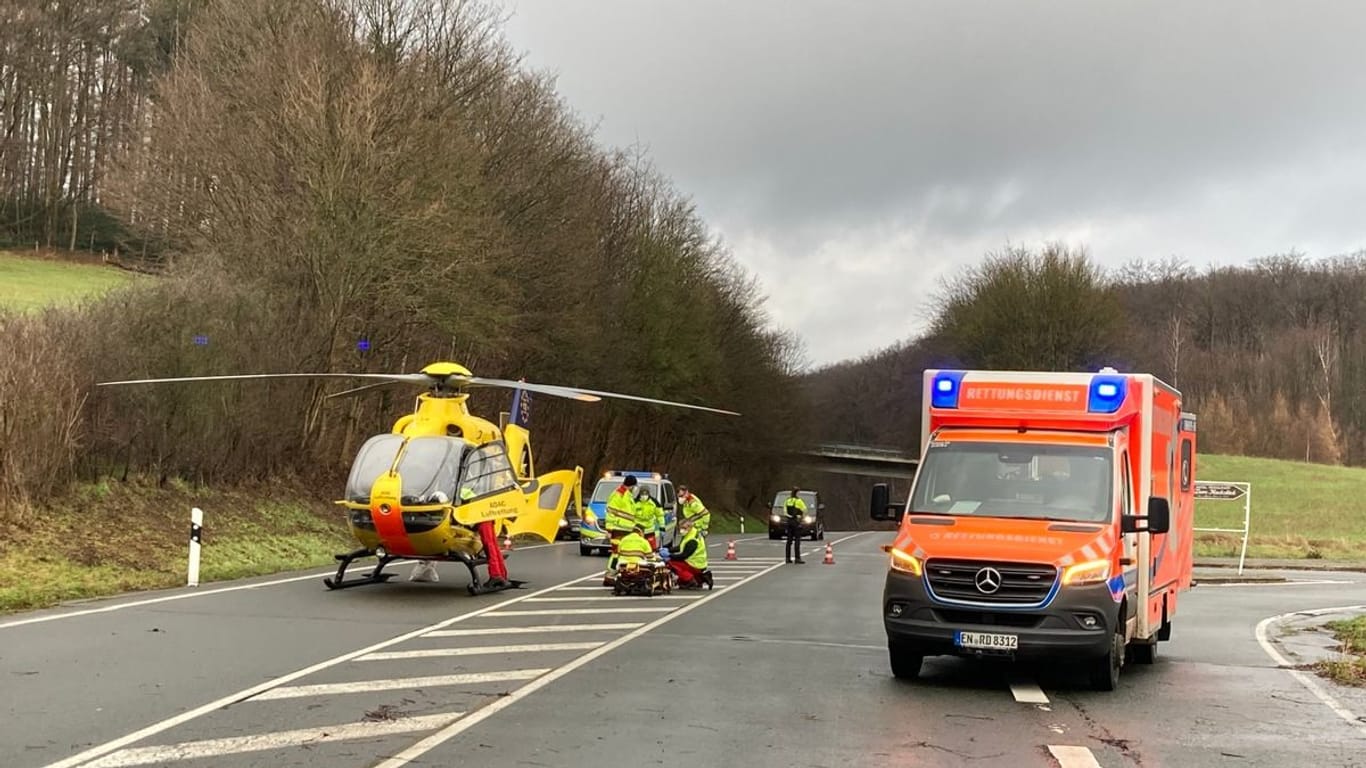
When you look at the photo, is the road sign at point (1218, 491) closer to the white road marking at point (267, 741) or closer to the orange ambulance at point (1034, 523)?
the orange ambulance at point (1034, 523)

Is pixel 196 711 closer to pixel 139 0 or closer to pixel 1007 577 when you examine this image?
pixel 1007 577

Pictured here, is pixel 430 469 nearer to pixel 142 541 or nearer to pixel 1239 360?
pixel 142 541

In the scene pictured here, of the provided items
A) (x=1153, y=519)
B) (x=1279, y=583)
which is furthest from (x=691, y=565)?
(x=1279, y=583)

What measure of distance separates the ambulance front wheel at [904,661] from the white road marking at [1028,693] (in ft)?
2.80

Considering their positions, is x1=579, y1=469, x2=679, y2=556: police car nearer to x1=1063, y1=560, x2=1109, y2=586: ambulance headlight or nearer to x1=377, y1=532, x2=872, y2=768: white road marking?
x1=377, y1=532, x2=872, y2=768: white road marking

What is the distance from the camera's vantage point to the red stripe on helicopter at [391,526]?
1575 cm

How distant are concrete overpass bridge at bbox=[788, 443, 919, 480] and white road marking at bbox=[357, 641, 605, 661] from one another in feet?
228

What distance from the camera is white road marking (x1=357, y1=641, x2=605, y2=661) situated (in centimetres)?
1104

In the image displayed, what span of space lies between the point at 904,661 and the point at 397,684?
442 centimetres

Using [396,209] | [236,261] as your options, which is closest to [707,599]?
[396,209]

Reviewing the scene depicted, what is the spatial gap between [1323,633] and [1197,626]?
166 cm

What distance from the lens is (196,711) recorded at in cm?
827

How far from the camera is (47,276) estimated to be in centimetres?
4466

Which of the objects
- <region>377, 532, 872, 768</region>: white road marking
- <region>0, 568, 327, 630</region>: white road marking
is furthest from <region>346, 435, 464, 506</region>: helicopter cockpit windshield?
<region>377, 532, 872, 768</region>: white road marking
